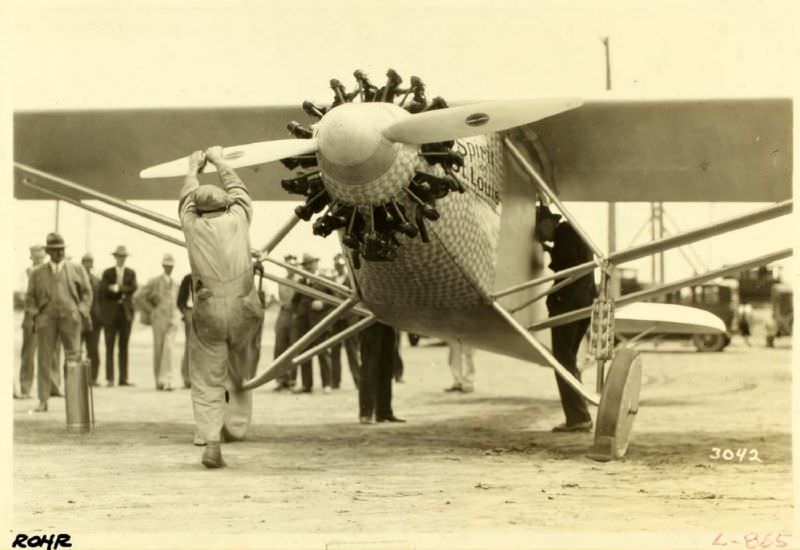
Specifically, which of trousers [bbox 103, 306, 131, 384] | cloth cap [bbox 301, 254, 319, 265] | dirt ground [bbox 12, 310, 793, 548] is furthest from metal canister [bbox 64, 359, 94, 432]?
trousers [bbox 103, 306, 131, 384]

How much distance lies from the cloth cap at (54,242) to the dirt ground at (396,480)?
65.3 inches

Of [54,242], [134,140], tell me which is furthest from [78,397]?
[54,242]

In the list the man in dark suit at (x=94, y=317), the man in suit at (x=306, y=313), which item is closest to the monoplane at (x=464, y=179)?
the man in suit at (x=306, y=313)

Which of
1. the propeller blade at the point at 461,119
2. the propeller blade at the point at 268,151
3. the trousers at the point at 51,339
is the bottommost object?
the trousers at the point at 51,339

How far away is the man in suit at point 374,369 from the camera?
382 inches

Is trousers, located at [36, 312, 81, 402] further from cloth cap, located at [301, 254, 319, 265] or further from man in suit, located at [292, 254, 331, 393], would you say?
cloth cap, located at [301, 254, 319, 265]

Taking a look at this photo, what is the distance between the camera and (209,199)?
6.50 metres

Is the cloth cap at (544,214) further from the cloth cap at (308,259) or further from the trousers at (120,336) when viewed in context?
the trousers at (120,336)

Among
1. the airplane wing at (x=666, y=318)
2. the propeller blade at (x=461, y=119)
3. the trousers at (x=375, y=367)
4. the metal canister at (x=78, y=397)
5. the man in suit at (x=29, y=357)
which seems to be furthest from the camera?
the man in suit at (x=29, y=357)

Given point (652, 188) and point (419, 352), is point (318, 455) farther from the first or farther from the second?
point (419, 352)

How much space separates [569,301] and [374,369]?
196 centimetres

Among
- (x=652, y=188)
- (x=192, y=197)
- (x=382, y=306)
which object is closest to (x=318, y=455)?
(x=382, y=306)

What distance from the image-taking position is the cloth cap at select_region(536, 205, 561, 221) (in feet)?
28.6

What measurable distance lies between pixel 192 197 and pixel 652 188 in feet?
15.3
